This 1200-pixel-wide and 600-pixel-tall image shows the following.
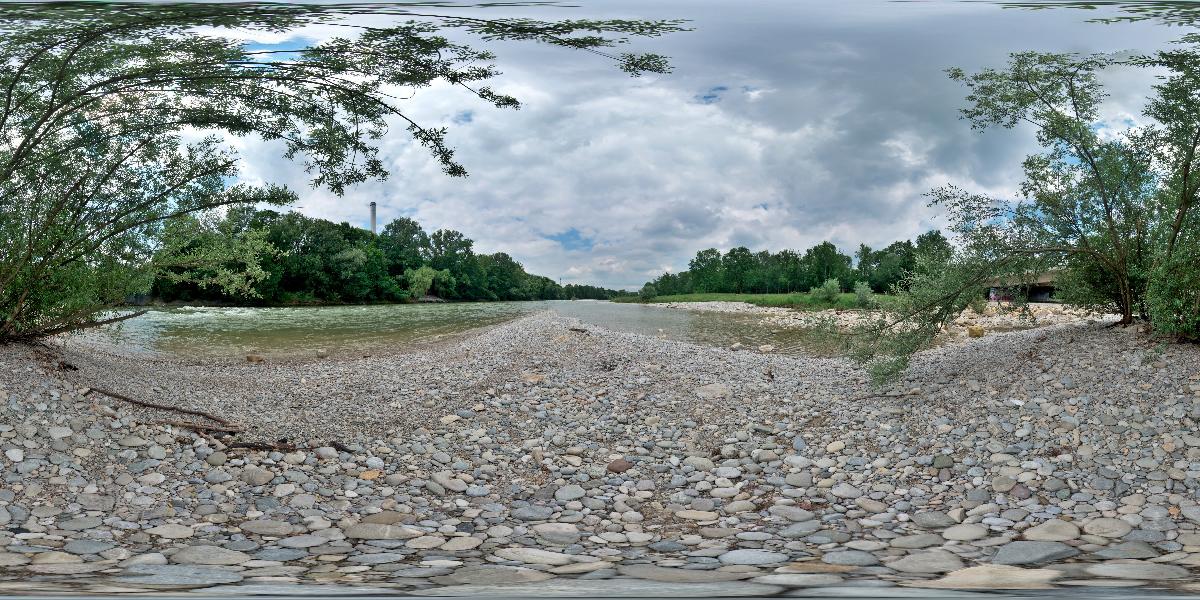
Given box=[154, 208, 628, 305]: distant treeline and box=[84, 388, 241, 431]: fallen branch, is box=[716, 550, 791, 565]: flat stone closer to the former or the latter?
box=[154, 208, 628, 305]: distant treeline

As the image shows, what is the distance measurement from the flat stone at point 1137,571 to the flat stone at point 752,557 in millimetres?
935

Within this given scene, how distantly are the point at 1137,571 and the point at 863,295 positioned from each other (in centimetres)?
412

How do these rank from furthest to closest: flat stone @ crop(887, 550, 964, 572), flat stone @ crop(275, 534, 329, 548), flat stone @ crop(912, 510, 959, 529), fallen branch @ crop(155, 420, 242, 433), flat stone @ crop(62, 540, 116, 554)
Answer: fallen branch @ crop(155, 420, 242, 433) < flat stone @ crop(912, 510, 959, 529) < flat stone @ crop(275, 534, 329, 548) < flat stone @ crop(62, 540, 116, 554) < flat stone @ crop(887, 550, 964, 572)

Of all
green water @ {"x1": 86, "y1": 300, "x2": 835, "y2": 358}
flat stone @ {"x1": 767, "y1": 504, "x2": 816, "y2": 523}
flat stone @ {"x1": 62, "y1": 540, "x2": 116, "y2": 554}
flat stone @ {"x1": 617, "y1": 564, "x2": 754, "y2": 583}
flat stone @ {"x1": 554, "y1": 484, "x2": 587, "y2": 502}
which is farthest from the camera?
green water @ {"x1": 86, "y1": 300, "x2": 835, "y2": 358}

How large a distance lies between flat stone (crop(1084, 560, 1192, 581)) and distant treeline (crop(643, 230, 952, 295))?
266 centimetres

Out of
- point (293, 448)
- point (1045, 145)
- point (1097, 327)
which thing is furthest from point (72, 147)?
point (1097, 327)

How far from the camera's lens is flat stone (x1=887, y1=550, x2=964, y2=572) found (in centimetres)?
196

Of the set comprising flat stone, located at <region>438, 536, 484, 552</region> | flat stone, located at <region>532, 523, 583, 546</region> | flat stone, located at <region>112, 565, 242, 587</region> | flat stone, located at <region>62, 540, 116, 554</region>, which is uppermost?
flat stone, located at <region>112, 565, 242, 587</region>

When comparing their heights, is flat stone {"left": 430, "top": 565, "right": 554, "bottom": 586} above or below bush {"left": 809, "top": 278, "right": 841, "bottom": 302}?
below

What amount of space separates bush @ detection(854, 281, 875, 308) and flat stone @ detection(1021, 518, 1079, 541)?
10.1 feet

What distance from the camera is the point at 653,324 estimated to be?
14.8 m

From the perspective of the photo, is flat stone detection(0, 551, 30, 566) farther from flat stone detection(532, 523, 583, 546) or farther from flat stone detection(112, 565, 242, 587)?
flat stone detection(532, 523, 583, 546)

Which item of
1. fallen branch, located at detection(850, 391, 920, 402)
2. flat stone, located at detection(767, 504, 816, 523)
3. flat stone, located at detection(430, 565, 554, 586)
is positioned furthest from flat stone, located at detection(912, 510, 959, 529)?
fallen branch, located at detection(850, 391, 920, 402)

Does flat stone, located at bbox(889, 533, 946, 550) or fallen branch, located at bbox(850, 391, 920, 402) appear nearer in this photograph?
flat stone, located at bbox(889, 533, 946, 550)
